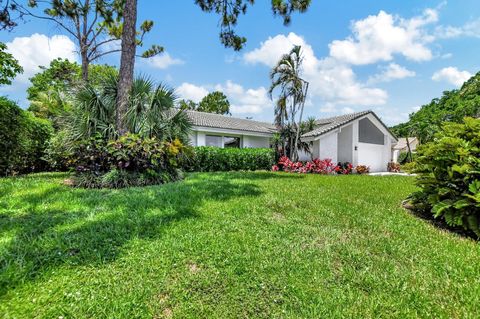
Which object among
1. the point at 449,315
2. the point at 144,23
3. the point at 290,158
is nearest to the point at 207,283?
the point at 449,315

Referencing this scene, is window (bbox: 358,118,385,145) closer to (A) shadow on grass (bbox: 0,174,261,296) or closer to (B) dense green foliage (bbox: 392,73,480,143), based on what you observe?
(B) dense green foliage (bbox: 392,73,480,143)

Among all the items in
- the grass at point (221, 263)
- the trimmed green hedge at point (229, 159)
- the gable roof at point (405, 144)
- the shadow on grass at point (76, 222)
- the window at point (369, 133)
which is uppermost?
the gable roof at point (405, 144)

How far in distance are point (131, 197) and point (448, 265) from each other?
524 centimetres

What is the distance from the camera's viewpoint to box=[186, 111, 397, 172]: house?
15914mm

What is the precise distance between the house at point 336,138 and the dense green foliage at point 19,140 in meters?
7.70

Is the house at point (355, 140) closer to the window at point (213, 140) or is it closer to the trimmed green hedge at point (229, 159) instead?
the trimmed green hedge at point (229, 159)

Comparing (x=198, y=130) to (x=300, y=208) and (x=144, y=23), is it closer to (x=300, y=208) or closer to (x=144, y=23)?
(x=144, y=23)

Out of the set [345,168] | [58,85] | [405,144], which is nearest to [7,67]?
[58,85]

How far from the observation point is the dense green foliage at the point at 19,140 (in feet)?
23.9

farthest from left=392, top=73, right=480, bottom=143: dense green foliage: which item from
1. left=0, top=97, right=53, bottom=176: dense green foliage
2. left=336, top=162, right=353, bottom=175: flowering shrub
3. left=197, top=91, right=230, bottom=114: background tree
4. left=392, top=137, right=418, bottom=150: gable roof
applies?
left=0, top=97, right=53, bottom=176: dense green foliage

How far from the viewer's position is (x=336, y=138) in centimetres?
1689

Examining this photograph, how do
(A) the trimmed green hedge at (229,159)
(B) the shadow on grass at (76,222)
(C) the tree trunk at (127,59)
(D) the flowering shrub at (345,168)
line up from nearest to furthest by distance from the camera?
(B) the shadow on grass at (76,222), (C) the tree trunk at (127,59), (A) the trimmed green hedge at (229,159), (D) the flowering shrub at (345,168)

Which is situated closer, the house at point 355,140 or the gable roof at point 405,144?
the house at point 355,140

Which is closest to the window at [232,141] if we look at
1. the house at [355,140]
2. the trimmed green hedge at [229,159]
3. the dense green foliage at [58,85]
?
the trimmed green hedge at [229,159]
